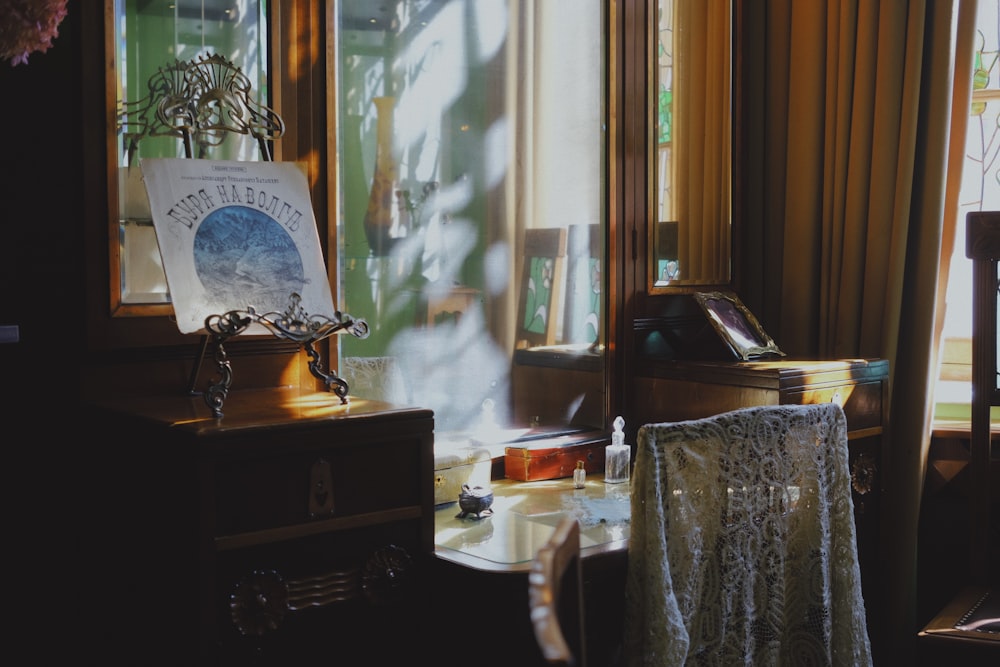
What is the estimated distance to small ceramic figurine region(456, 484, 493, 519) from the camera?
216 cm

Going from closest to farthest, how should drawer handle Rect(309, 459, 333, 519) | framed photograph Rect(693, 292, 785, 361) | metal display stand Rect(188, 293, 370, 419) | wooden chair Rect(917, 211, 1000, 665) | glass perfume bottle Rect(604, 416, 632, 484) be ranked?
drawer handle Rect(309, 459, 333, 519) < metal display stand Rect(188, 293, 370, 419) < wooden chair Rect(917, 211, 1000, 665) < glass perfume bottle Rect(604, 416, 632, 484) < framed photograph Rect(693, 292, 785, 361)

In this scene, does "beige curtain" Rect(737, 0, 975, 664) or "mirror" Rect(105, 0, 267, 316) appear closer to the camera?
"mirror" Rect(105, 0, 267, 316)

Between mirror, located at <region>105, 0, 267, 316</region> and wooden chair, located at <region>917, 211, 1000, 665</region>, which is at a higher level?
mirror, located at <region>105, 0, 267, 316</region>

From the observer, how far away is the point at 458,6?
8.15ft

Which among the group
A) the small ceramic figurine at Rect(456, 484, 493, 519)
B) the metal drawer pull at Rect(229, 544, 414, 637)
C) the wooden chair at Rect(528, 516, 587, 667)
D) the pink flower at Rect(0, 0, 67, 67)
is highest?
the pink flower at Rect(0, 0, 67, 67)

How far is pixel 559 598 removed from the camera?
1.23 metres

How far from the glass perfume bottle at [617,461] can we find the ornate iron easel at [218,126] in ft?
2.70

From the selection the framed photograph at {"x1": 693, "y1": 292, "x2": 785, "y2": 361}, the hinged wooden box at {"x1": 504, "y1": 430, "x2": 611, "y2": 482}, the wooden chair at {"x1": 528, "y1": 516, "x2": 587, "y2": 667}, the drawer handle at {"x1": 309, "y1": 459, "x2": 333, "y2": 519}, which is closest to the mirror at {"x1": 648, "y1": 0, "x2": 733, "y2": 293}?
the framed photograph at {"x1": 693, "y1": 292, "x2": 785, "y2": 361}

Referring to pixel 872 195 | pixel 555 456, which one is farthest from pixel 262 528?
pixel 872 195

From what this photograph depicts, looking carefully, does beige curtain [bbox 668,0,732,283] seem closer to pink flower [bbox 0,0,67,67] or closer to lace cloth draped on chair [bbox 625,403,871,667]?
lace cloth draped on chair [bbox 625,403,871,667]

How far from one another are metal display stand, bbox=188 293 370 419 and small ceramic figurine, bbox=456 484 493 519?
0.41m

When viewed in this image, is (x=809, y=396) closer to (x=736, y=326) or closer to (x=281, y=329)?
(x=736, y=326)

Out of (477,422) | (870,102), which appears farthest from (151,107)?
(870,102)

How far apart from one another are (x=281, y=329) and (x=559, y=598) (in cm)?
88
